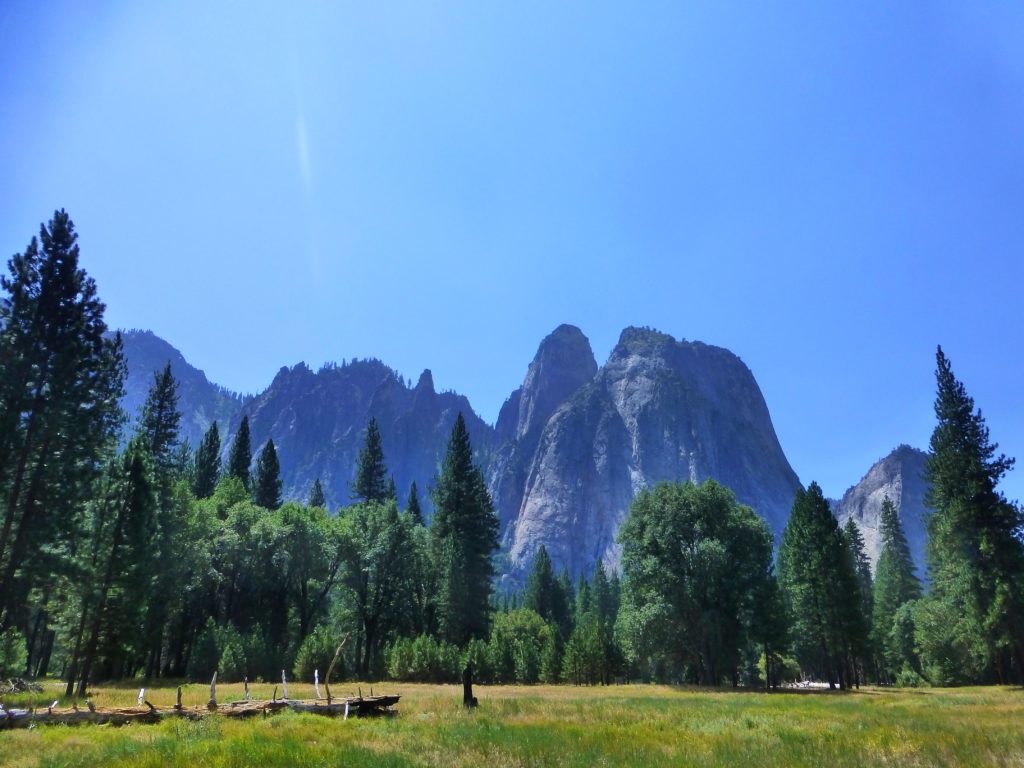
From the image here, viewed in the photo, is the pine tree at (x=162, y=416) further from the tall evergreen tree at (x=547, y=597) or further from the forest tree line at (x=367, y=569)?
the tall evergreen tree at (x=547, y=597)

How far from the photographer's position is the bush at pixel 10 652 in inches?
1365

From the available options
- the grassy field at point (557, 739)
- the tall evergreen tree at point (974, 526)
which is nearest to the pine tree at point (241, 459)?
the grassy field at point (557, 739)

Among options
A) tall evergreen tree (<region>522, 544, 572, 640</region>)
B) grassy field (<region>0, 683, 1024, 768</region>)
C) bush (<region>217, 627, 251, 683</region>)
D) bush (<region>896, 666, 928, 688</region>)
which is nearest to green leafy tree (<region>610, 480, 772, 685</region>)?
grassy field (<region>0, 683, 1024, 768</region>)

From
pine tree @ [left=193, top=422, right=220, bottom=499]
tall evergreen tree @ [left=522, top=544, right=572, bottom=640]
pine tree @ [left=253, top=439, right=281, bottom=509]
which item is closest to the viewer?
pine tree @ [left=193, top=422, right=220, bottom=499]

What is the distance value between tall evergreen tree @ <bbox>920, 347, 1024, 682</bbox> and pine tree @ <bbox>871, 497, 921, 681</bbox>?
28909mm

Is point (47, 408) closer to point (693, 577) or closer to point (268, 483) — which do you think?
point (693, 577)

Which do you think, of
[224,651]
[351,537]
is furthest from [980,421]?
[224,651]

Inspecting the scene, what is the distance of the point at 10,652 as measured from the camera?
39344 mm

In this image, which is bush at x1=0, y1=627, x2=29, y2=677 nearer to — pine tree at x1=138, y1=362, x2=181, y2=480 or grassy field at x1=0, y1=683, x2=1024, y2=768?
grassy field at x1=0, y1=683, x2=1024, y2=768

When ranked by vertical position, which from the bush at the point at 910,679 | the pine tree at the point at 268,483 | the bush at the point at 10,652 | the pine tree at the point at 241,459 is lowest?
Answer: the bush at the point at 910,679

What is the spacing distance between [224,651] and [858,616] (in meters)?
49.9

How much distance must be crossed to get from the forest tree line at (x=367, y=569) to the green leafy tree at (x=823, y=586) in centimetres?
18

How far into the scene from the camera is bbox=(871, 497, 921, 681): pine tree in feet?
246

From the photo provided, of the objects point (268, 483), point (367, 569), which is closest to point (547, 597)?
point (268, 483)
